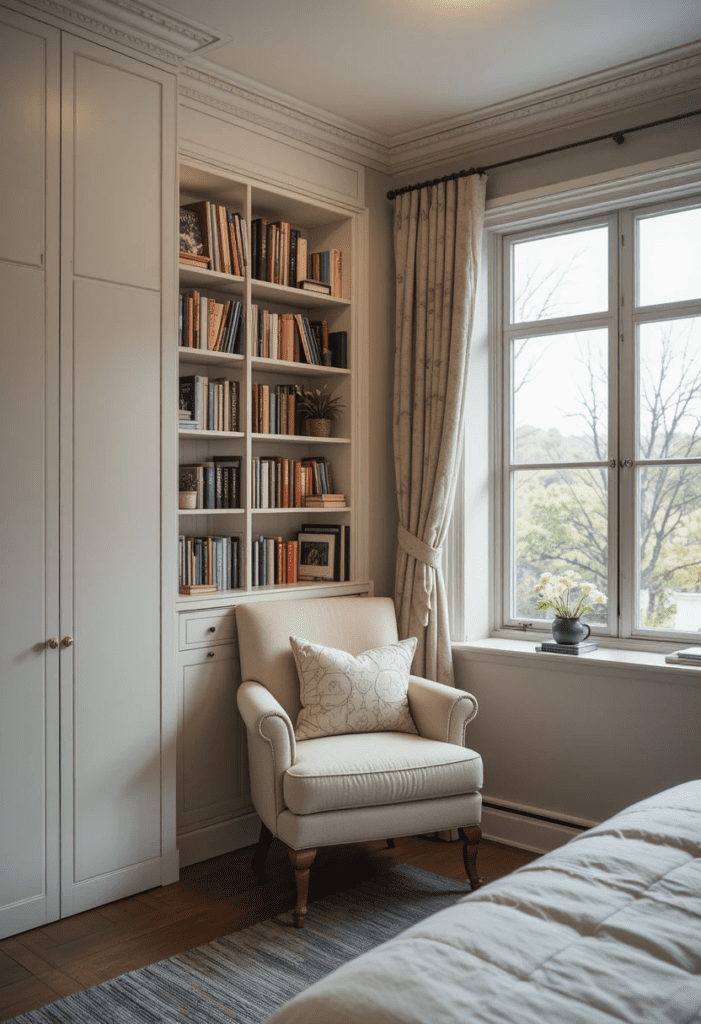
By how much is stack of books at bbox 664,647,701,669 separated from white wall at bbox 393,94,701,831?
0.06 metres

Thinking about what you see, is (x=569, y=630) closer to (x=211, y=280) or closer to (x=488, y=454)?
(x=488, y=454)

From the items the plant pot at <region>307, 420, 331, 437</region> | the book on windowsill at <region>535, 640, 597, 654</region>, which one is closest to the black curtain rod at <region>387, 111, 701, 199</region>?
the plant pot at <region>307, 420, 331, 437</region>

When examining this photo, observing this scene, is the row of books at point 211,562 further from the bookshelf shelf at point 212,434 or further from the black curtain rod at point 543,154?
the black curtain rod at point 543,154

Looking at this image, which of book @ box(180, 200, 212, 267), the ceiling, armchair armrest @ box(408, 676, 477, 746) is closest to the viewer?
the ceiling

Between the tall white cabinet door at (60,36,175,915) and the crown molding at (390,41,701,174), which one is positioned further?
the crown molding at (390,41,701,174)

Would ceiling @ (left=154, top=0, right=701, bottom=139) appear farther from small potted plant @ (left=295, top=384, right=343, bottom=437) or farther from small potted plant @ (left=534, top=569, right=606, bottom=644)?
small potted plant @ (left=534, top=569, right=606, bottom=644)

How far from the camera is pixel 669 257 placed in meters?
3.54

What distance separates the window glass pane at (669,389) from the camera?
3.48m

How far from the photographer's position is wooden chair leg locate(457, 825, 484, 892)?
312cm

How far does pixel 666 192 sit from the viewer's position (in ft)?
11.3

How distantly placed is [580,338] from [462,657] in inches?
58.6

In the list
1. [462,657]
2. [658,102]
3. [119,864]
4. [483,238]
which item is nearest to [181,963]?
[119,864]

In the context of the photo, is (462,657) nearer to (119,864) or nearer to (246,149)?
(119,864)

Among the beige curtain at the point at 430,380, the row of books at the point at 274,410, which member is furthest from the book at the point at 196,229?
the beige curtain at the point at 430,380
